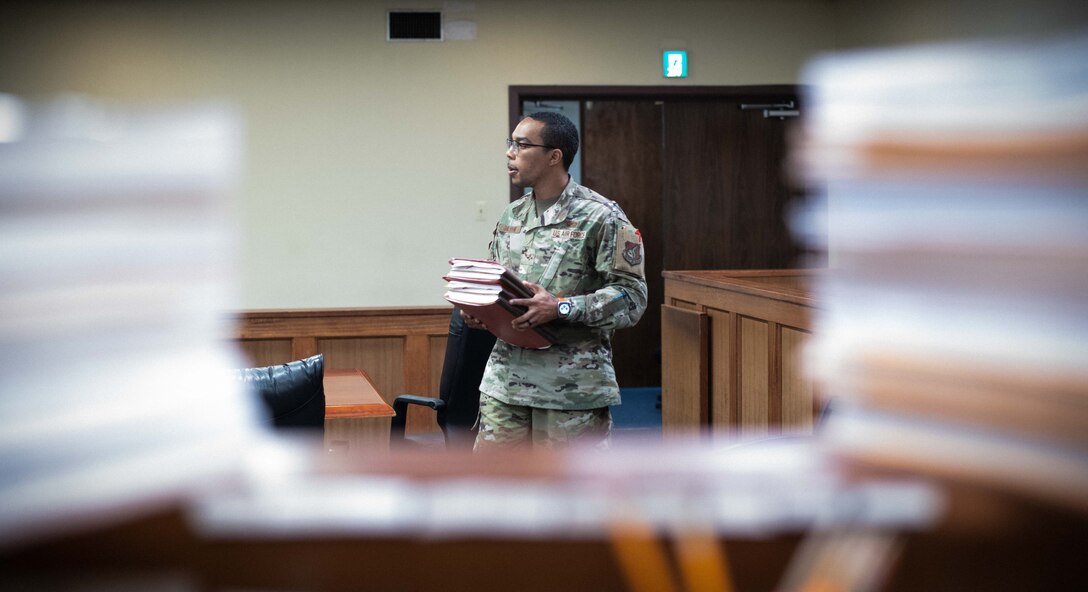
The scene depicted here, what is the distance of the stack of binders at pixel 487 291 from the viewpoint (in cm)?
221

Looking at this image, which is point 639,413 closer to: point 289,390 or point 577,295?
point 577,295

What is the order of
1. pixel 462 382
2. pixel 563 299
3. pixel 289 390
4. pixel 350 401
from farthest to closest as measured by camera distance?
pixel 462 382 → pixel 350 401 → pixel 563 299 → pixel 289 390

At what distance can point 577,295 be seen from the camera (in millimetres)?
2445

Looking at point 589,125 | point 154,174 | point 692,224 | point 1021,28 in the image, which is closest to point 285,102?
point 589,125

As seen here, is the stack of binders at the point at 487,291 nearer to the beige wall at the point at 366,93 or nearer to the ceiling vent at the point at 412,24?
the beige wall at the point at 366,93

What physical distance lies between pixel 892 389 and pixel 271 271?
4.74 m

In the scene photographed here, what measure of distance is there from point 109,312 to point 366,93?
4.57 metres

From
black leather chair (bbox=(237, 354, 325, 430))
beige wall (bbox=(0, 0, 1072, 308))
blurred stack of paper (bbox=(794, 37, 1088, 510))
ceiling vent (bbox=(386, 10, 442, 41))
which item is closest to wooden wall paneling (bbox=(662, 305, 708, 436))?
beige wall (bbox=(0, 0, 1072, 308))

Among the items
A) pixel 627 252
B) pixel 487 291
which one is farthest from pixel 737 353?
pixel 487 291

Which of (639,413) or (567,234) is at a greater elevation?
(567,234)

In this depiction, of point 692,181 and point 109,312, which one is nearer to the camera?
point 109,312

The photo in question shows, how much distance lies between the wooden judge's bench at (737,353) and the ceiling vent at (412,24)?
1883 mm

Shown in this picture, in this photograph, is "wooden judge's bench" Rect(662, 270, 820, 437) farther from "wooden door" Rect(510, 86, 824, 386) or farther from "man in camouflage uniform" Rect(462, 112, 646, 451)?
"wooden door" Rect(510, 86, 824, 386)

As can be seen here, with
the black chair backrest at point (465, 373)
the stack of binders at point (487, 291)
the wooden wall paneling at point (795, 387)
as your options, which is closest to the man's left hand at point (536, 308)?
the stack of binders at point (487, 291)
